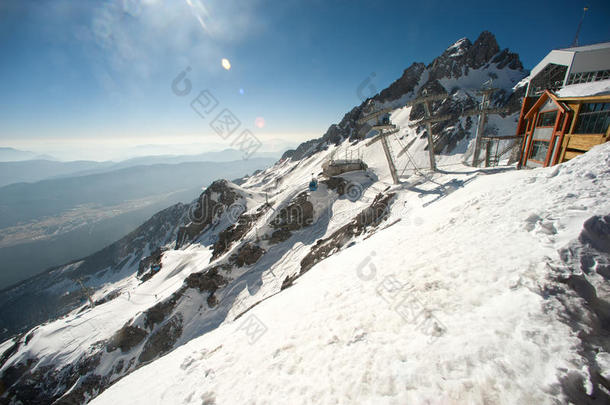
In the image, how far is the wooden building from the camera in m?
15.9

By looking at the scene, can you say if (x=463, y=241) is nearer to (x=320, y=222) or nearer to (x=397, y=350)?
(x=397, y=350)

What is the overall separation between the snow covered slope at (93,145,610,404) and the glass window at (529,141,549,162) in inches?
592

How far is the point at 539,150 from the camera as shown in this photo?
21297 millimetres

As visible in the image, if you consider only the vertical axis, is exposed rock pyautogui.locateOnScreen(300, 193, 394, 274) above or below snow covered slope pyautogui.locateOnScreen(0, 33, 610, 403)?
below

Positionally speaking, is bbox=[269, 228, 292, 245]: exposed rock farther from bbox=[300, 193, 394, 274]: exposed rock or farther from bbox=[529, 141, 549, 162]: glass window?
bbox=[529, 141, 549, 162]: glass window

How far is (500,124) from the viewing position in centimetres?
5141

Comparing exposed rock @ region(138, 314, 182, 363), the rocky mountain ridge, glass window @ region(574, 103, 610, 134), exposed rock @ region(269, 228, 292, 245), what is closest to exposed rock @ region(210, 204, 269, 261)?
the rocky mountain ridge

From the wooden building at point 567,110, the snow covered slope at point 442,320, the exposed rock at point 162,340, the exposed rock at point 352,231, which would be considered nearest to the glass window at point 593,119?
the wooden building at point 567,110

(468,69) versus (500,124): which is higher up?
(468,69)

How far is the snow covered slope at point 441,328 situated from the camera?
15.8 ft

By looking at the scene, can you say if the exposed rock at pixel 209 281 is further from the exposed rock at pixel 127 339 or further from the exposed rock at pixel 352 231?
the exposed rock at pixel 352 231

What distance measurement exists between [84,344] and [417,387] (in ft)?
156

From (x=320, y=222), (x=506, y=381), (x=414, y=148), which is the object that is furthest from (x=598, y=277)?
(x=414, y=148)

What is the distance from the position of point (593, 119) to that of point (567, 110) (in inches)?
84.3
